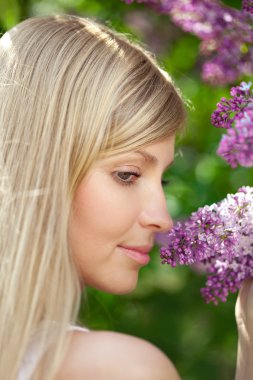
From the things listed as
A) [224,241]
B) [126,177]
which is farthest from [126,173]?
[224,241]

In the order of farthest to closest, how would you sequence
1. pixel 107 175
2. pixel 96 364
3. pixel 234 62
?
1. pixel 234 62
2. pixel 107 175
3. pixel 96 364

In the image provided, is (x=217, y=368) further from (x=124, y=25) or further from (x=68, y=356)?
(x=68, y=356)

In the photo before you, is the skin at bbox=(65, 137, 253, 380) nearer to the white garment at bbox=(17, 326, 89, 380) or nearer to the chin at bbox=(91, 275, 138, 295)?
the chin at bbox=(91, 275, 138, 295)

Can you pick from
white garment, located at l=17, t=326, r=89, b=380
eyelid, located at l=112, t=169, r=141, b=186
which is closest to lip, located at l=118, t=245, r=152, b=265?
eyelid, located at l=112, t=169, r=141, b=186

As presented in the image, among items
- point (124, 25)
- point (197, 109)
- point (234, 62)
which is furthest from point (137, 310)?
point (234, 62)

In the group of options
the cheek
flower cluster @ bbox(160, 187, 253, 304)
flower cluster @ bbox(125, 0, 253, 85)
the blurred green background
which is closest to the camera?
flower cluster @ bbox(160, 187, 253, 304)

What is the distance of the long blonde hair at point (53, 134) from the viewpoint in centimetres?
150

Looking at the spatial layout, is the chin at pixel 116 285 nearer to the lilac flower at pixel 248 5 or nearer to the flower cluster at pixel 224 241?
the flower cluster at pixel 224 241

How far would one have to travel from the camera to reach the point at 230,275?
5.05 ft

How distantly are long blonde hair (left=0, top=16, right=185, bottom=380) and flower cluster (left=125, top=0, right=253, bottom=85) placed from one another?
14 cm

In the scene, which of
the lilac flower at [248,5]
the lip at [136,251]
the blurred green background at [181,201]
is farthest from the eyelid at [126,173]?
the blurred green background at [181,201]

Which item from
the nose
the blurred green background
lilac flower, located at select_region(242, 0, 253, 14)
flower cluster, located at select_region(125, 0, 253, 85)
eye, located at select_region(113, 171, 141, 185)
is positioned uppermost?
lilac flower, located at select_region(242, 0, 253, 14)

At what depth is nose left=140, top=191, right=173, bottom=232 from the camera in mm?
1676

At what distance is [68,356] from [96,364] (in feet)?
0.17
